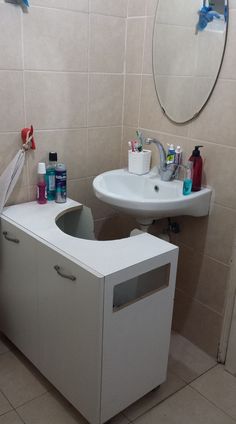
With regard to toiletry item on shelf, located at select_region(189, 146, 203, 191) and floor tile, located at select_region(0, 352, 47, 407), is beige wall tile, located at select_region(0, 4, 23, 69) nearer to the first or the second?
toiletry item on shelf, located at select_region(189, 146, 203, 191)

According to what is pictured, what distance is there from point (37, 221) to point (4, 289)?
0.43 metres

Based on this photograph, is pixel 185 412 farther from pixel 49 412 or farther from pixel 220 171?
pixel 220 171

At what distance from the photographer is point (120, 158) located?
226 centimetres

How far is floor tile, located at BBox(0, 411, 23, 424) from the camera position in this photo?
1.59 metres

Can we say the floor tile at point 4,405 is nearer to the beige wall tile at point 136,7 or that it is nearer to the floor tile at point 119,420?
the floor tile at point 119,420

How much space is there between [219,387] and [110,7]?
1.88m

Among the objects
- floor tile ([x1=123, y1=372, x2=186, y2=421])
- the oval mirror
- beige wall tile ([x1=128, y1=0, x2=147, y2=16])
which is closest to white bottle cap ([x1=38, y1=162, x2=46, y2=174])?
the oval mirror

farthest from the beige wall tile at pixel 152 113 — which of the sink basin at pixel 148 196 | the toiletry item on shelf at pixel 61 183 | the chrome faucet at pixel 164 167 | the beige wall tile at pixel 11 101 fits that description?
the beige wall tile at pixel 11 101

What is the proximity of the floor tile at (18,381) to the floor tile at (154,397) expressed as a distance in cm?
40

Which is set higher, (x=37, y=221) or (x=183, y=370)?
(x=37, y=221)

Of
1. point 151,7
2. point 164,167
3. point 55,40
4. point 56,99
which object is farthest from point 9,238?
point 151,7

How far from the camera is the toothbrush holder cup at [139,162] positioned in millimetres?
1993

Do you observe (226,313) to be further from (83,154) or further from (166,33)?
(166,33)

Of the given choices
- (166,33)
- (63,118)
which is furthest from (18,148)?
(166,33)
